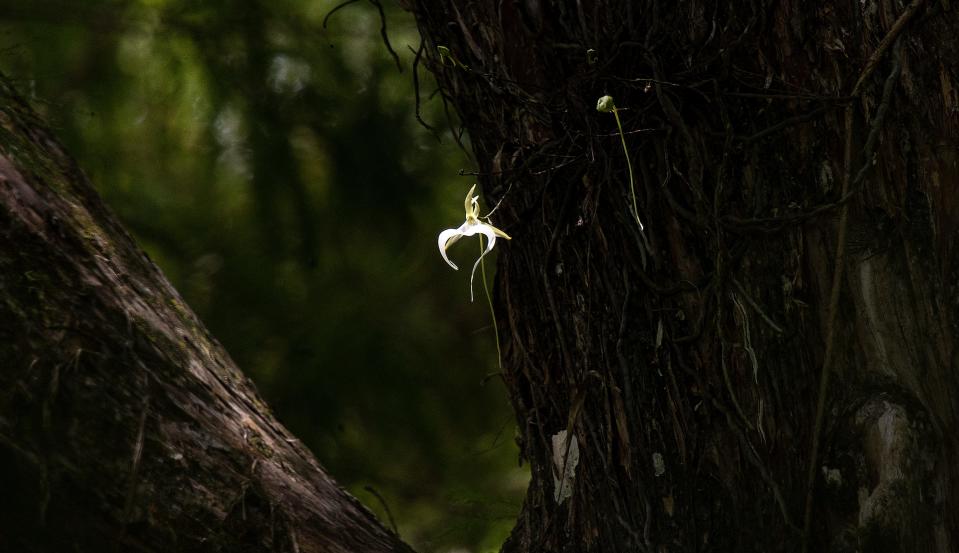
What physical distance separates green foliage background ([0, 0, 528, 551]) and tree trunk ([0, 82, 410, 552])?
1280mm

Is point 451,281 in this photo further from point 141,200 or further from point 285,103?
point 141,200

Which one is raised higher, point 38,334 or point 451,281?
point 451,281

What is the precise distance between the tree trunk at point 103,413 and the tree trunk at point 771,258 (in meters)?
0.50

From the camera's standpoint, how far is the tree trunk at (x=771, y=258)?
1195 mm

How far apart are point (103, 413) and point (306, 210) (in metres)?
1.53

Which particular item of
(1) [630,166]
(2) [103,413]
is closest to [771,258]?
(1) [630,166]

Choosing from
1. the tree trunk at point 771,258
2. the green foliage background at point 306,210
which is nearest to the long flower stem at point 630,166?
the tree trunk at point 771,258

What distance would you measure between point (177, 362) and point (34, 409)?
205 mm

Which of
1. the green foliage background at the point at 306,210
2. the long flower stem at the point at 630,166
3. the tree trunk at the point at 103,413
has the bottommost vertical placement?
the tree trunk at the point at 103,413

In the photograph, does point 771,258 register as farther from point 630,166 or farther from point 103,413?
point 103,413

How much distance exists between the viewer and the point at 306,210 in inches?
104

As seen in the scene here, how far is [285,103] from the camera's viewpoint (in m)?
2.65

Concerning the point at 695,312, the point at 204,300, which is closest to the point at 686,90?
the point at 695,312

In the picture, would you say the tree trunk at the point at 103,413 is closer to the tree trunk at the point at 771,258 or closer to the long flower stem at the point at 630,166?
the tree trunk at the point at 771,258
